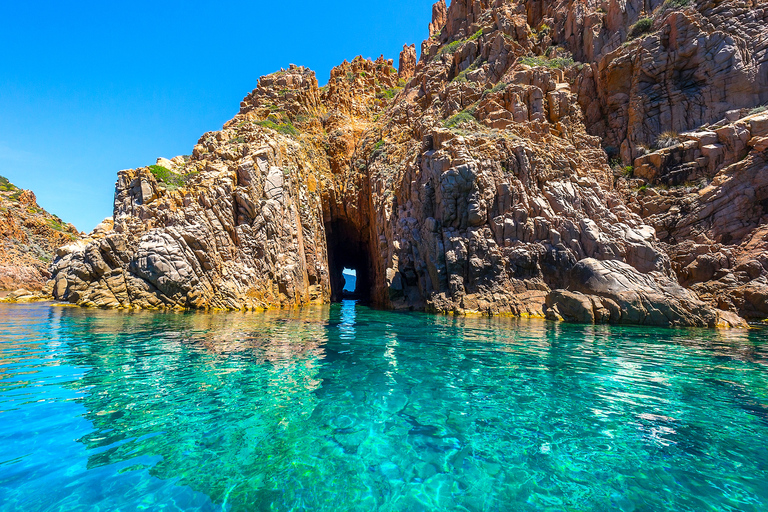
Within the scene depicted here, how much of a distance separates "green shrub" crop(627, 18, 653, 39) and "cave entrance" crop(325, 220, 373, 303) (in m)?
39.8

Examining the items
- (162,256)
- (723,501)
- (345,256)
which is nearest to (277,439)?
(723,501)

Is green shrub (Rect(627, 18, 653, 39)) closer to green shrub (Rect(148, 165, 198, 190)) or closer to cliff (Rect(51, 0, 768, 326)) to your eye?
cliff (Rect(51, 0, 768, 326))

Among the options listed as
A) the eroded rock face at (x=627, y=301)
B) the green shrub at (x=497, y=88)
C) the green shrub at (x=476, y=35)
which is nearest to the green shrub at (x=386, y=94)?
the green shrub at (x=476, y=35)

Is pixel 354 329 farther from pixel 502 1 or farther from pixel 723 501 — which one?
pixel 502 1

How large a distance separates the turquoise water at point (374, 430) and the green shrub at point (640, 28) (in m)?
41.1

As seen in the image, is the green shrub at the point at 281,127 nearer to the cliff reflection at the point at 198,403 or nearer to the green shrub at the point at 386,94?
the green shrub at the point at 386,94

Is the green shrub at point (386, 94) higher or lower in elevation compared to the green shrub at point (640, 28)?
higher

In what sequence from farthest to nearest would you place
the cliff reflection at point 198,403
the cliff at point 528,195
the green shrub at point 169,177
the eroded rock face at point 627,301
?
the green shrub at point 169,177 → the cliff at point 528,195 → the eroded rock face at point 627,301 → the cliff reflection at point 198,403

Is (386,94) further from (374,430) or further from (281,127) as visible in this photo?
(374,430)

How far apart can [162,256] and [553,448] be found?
2942cm

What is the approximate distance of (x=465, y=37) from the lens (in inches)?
2031

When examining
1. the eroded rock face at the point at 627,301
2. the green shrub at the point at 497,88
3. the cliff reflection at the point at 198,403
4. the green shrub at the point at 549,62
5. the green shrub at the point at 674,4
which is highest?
the green shrub at the point at 674,4

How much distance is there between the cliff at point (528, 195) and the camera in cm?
2662

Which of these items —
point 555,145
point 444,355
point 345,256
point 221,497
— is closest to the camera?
point 221,497
